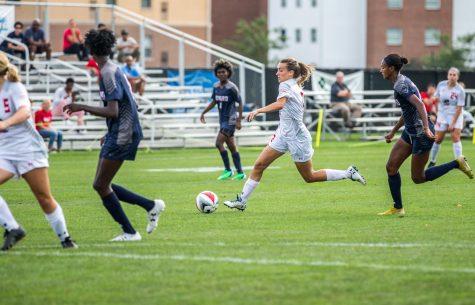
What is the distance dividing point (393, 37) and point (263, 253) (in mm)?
83838

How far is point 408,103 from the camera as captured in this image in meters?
13.7

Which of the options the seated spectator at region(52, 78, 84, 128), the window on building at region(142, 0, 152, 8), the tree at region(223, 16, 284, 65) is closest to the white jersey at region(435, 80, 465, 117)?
the seated spectator at region(52, 78, 84, 128)

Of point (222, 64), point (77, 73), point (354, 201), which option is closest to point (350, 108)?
point (77, 73)

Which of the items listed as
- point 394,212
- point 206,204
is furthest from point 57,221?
point 394,212

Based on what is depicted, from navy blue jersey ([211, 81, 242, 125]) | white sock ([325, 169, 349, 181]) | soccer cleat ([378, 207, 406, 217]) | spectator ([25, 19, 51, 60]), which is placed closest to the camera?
soccer cleat ([378, 207, 406, 217])

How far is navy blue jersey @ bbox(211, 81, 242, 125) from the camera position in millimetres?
21266

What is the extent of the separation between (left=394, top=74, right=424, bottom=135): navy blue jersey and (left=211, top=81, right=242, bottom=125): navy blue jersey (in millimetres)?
7636

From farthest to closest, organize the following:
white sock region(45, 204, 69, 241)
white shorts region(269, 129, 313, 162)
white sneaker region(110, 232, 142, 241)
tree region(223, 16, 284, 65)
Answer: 1. tree region(223, 16, 284, 65)
2. white shorts region(269, 129, 313, 162)
3. white sneaker region(110, 232, 142, 241)
4. white sock region(45, 204, 69, 241)

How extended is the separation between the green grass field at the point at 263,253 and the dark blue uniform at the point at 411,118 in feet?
2.81

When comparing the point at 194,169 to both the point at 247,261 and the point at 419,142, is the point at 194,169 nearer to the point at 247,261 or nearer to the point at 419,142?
the point at 419,142

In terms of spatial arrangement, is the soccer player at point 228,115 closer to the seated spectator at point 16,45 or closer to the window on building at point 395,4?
the seated spectator at point 16,45

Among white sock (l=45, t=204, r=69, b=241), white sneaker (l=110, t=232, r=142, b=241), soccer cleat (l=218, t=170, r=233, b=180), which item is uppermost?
white sock (l=45, t=204, r=69, b=241)

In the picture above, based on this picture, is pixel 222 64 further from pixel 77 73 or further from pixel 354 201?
pixel 77 73

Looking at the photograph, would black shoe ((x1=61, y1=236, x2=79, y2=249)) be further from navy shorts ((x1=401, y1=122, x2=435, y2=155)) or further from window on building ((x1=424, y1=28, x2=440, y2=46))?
window on building ((x1=424, y1=28, x2=440, y2=46))
